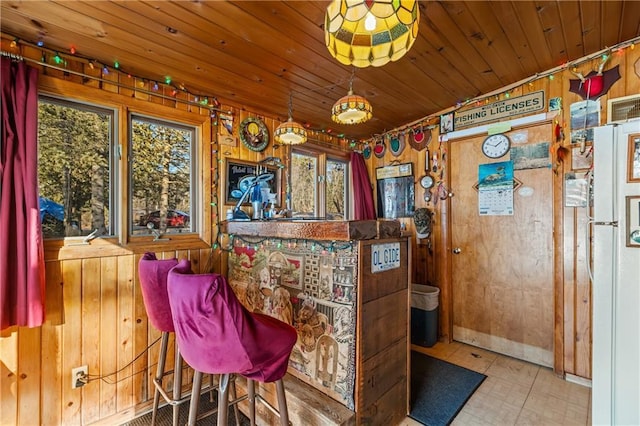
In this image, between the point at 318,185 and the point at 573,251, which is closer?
the point at 573,251

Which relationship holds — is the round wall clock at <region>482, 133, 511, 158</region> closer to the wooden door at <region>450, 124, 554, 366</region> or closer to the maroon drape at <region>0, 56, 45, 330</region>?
the wooden door at <region>450, 124, 554, 366</region>

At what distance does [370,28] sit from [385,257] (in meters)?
1.16

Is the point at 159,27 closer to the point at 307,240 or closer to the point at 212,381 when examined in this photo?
the point at 307,240

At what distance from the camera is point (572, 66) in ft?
7.71

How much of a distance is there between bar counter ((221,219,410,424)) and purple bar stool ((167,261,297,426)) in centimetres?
45

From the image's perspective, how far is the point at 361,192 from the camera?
148 inches

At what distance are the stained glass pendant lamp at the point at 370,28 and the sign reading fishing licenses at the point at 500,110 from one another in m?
2.14

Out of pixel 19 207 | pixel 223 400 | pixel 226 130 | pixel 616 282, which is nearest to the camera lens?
pixel 223 400

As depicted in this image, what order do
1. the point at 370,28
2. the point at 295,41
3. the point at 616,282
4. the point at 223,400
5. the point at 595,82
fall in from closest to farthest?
the point at 370,28 → the point at 223,400 → the point at 616,282 → the point at 295,41 → the point at 595,82

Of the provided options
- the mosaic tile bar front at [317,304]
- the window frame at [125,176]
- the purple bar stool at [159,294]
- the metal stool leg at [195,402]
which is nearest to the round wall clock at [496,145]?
the mosaic tile bar front at [317,304]

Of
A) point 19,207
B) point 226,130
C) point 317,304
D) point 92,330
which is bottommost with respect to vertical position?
point 92,330

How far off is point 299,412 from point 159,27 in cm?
238

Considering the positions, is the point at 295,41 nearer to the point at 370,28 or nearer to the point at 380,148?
the point at 370,28

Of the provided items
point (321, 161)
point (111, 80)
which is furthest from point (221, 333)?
point (321, 161)
